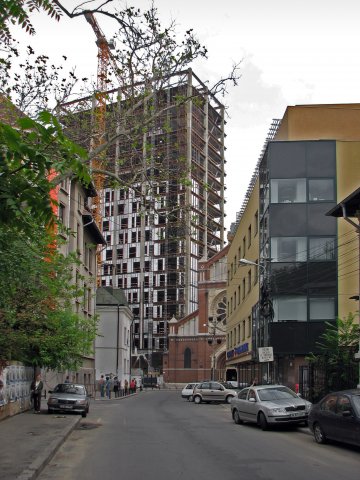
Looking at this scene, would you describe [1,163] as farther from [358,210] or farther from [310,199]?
[310,199]

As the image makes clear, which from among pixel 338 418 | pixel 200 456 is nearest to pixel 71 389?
pixel 200 456

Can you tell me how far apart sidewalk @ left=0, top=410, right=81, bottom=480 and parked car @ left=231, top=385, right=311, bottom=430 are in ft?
19.1

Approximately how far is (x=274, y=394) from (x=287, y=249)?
16564 mm

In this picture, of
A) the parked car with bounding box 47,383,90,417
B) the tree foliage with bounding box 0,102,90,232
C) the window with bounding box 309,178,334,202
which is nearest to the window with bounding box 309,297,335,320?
the window with bounding box 309,178,334,202

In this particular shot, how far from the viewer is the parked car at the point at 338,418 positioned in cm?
1410

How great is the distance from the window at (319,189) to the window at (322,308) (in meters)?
5.66

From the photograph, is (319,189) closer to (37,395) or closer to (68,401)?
(68,401)

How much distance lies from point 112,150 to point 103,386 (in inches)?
1422

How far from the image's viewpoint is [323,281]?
3588 centimetres

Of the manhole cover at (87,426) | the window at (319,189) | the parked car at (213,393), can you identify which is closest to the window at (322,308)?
the window at (319,189)

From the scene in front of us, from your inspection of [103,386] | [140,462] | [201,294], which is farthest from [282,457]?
[201,294]

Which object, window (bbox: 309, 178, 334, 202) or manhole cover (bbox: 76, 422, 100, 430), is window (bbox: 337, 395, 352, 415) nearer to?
manhole cover (bbox: 76, 422, 100, 430)

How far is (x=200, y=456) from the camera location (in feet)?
44.1

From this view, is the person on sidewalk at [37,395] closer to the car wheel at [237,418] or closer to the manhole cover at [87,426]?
the manhole cover at [87,426]
